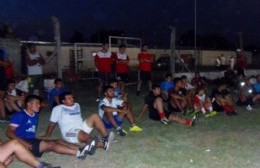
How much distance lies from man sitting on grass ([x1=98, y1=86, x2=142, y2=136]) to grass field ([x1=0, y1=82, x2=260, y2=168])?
0.33 meters

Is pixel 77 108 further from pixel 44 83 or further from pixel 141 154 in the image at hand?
pixel 44 83

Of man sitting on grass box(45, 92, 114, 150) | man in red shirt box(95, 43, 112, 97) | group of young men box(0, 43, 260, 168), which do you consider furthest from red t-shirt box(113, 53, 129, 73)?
man sitting on grass box(45, 92, 114, 150)

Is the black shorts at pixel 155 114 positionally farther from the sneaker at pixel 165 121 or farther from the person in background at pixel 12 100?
the person in background at pixel 12 100

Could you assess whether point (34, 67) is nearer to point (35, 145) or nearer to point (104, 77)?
point (104, 77)

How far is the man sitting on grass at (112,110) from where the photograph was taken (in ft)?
28.9

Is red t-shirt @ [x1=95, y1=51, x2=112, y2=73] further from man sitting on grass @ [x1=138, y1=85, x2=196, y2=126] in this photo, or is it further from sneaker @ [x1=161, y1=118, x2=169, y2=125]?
sneaker @ [x1=161, y1=118, x2=169, y2=125]

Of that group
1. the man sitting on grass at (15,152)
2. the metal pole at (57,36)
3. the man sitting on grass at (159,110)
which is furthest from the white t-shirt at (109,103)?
the metal pole at (57,36)

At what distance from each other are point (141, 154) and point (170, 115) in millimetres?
3070

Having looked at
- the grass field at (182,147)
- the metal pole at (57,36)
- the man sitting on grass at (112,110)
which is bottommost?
the grass field at (182,147)

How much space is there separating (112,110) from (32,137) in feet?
7.50

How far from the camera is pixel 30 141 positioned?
659cm

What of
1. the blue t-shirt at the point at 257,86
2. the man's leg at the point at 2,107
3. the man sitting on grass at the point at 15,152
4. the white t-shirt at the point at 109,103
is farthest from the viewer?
the blue t-shirt at the point at 257,86

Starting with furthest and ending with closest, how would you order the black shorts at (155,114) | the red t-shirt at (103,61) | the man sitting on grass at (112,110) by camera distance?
the red t-shirt at (103,61) < the black shorts at (155,114) < the man sitting on grass at (112,110)

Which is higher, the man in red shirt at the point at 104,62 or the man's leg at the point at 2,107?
the man in red shirt at the point at 104,62
